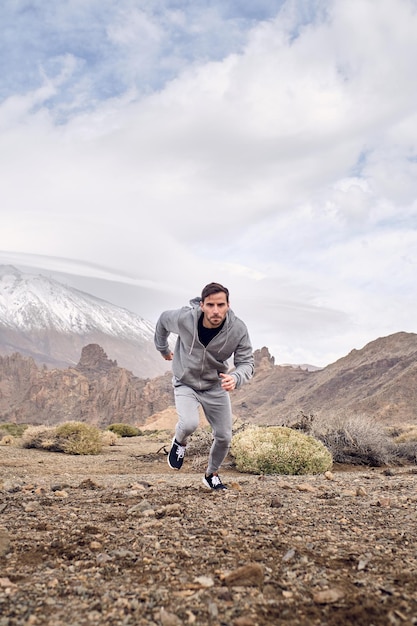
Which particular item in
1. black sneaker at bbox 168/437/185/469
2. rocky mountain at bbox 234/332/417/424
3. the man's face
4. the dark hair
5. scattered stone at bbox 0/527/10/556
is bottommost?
scattered stone at bbox 0/527/10/556

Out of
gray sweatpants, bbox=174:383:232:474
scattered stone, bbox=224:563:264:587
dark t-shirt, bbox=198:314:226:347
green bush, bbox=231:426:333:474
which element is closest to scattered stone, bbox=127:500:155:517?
gray sweatpants, bbox=174:383:232:474

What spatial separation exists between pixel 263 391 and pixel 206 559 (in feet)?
242

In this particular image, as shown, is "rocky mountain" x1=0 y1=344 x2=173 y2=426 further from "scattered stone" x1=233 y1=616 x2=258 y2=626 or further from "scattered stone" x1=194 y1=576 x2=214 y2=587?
"scattered stone" x1=233 y1=616 x2=258 y2=626

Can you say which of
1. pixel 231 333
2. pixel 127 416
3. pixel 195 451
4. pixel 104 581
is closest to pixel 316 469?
pixel 195 451

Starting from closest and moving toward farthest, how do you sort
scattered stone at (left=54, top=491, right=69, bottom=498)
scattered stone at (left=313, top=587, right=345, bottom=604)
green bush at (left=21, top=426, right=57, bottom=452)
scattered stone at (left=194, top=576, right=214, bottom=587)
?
scattered stone at (left=313, top=587, right=345, bottom=604) < scattered stone at (left=194, top=576, right=214, bottom=587) < scattered stone at (left=54, top=491, right=69, bottom=498) < green bush at (left=21, top=426, right=57, bottom=452)

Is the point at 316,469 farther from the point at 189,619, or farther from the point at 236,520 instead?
the point at 189,619

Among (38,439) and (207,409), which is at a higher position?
(207,409)

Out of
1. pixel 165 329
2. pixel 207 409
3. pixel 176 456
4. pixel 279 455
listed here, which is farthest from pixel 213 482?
pixel 279 455

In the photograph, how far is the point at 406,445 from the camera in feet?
53.0

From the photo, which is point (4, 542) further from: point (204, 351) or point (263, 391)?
point (263, 391)

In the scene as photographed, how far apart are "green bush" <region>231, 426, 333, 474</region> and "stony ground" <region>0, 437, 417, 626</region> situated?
514 cm

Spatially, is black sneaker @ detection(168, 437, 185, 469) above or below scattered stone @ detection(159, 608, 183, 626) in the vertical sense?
above

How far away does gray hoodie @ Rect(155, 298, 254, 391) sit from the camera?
6.31 metres

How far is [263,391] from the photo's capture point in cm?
7650
